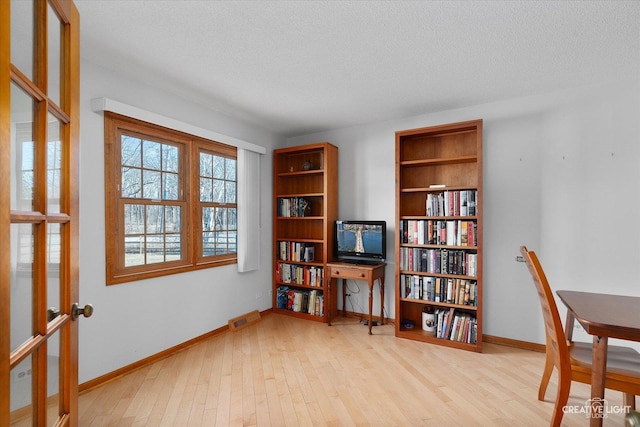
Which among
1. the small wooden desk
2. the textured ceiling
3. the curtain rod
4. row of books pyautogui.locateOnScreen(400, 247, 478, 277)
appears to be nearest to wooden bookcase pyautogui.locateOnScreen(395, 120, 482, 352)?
row of books pyautogui.locateOnScreen(400, 247, 478, 277)

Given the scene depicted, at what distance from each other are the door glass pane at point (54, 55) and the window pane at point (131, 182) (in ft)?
5.35

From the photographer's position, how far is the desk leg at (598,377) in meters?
1.42

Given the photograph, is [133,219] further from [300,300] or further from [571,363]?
[571,363]

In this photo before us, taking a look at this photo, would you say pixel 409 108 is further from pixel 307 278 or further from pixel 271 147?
pixel 307 278

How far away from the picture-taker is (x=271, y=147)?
13.4 ft

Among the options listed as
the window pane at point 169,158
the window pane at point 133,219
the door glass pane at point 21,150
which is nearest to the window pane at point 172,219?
the window pane at point 133,219

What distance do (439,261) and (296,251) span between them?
5.80ft

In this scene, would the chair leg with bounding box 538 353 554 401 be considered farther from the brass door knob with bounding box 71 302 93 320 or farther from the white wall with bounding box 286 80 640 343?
the brass door knob with bounding box 71 302 93 320

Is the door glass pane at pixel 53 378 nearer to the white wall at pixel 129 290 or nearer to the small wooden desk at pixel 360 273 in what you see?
the white wall at pixel 129 290

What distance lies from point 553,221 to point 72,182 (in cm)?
357

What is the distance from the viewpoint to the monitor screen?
11.3 ft

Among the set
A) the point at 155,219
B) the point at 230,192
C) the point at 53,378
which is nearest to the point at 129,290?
the point at 155,219

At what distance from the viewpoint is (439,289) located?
3.04 m

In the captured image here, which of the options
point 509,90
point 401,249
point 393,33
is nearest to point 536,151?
point 509,90
